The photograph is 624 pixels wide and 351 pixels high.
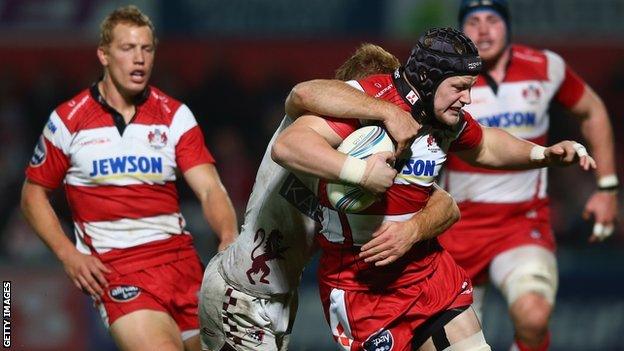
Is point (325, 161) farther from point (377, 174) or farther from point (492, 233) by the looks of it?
point (492, 233)

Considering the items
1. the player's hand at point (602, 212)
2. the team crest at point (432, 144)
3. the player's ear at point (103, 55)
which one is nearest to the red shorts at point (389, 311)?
the team crest at point (432, 144)

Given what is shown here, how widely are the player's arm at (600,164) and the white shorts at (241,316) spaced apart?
260 cm

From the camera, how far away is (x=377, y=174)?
4918mm

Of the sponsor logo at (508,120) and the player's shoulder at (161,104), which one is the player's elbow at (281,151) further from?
the sponsor logo at (508,120)

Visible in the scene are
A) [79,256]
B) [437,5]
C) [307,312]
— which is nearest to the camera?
[79,256]

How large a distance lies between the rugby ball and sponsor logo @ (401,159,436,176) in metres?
0.28

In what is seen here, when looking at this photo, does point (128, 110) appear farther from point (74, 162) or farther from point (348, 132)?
point (348, 132)

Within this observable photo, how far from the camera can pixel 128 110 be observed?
682 cm

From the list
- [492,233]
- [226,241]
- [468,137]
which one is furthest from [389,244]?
[492,233]

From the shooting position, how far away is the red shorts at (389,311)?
5.54 meters

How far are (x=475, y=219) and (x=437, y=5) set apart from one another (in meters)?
5.66

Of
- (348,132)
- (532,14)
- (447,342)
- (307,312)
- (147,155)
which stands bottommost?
(307,312)

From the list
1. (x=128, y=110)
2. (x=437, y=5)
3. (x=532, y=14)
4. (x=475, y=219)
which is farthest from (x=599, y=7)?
(x=128, y=110)

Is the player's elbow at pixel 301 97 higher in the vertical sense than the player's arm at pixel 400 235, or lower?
higher
